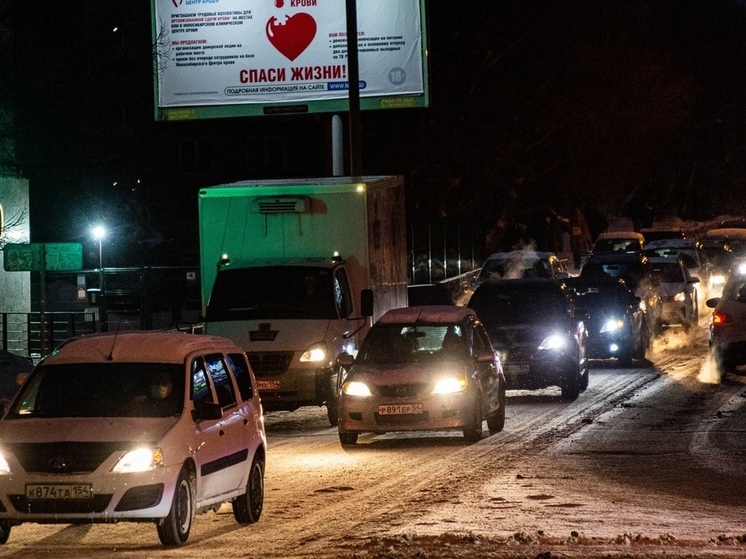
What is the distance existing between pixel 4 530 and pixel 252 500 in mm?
2000

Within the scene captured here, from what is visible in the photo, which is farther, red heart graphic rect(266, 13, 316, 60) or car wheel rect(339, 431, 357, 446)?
red heart graphic rect(266, 13, 316, 60)

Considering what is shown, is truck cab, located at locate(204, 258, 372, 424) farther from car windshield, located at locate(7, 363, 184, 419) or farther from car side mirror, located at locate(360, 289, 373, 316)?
car windshield, located at locate(7, 363, 184, 419)

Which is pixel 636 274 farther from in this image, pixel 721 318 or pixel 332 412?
pixel 332 412

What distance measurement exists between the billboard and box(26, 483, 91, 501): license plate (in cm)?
2265

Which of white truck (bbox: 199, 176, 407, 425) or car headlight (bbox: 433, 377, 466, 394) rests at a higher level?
white truck (bbox: 199, 176, 407, 425)

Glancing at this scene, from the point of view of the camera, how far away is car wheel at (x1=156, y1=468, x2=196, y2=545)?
10328 mm

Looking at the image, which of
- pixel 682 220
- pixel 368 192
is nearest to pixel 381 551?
pixel 368 192

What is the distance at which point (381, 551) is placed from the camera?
9.86 m

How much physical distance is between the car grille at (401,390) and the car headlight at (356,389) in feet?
0.55

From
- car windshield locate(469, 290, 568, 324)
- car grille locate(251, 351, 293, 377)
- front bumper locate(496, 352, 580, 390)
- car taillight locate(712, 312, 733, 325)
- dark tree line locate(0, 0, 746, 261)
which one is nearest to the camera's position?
car grille locate(251, 351, 293, 377)

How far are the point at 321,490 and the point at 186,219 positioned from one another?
5547 centimetres

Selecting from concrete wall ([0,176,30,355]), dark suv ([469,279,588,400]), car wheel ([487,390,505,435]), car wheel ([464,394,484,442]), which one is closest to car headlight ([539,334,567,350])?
dark suv ([469,279,588,400])

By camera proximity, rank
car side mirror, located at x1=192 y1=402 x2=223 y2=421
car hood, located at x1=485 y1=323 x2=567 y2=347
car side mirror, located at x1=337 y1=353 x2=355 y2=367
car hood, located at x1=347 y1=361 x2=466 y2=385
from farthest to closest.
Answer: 1. car hood, located at x1=485 y1=323 x2=567 y2=347
2. car side mirror, located at x1=337 y1=353 x2=355 y2=367
3. car hood, located at x1=347 y1=361 x2=466 y2=385
4. car side mirror, located at x1=192 y1=402 x2=223 y2=421

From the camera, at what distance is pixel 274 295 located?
66.6ft
